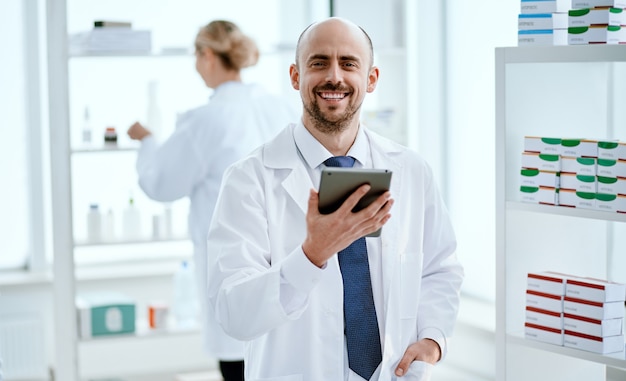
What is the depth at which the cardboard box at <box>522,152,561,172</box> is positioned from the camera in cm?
255

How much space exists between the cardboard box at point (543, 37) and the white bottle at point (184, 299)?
1.84 m

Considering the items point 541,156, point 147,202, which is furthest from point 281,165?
point 147,202

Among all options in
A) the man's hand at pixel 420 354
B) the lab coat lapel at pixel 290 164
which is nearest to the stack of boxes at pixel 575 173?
the man's hand at pixel 420 354

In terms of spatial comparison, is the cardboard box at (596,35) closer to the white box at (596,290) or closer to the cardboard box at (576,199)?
the cardboard box at (576,199)

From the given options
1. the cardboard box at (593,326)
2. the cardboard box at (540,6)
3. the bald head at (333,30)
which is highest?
the cardboard box at (540,6)

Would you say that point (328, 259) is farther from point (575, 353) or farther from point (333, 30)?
point (575, 353)

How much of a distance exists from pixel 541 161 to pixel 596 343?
1.63 feet

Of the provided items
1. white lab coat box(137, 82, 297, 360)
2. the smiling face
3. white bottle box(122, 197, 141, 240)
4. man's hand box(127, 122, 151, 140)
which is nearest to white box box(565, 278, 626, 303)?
the smiling face

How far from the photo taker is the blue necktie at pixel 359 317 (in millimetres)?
2105

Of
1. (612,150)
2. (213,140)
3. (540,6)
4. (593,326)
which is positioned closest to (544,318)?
(593,326)

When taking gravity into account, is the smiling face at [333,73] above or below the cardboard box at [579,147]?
above

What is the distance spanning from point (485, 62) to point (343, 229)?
209cm

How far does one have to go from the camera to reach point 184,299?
12.9 feet

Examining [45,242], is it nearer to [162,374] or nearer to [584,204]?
[162,374]
